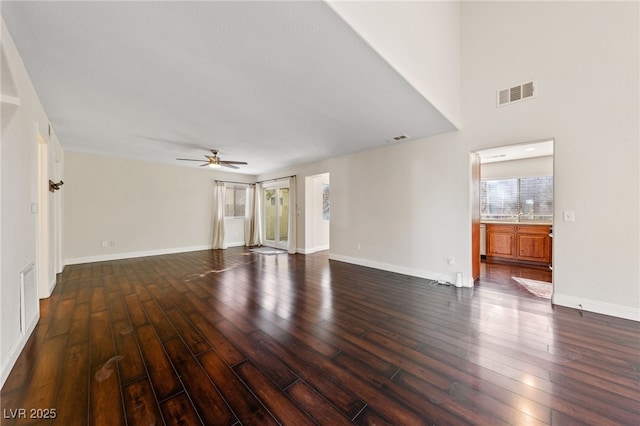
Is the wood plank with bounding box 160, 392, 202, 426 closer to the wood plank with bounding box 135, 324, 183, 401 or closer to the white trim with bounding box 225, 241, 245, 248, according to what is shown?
the wood plank with bounding box 135, 324, 183, 401

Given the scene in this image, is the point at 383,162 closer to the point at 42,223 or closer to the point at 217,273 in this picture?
the point at 217,273

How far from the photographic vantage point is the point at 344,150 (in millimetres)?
5086

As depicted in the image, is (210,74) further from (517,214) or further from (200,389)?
(517,214)

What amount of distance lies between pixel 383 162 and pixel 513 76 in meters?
2.22

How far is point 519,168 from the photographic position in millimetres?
5566

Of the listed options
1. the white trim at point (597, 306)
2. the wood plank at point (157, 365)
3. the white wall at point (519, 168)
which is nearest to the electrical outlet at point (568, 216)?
the white trim at point (597, 306)

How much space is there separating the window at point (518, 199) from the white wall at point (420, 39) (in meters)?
3.42

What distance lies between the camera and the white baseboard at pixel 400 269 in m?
3.91

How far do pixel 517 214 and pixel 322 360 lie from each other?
617 centimetres

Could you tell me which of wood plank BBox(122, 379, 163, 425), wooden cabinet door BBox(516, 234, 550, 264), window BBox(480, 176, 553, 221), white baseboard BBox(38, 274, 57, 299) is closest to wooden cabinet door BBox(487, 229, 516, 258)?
wooden cabinet door BBox(516, 234, 550, 264)

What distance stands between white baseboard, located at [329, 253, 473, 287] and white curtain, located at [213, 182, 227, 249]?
3658mm

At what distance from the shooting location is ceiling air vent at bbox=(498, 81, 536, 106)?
123 inches

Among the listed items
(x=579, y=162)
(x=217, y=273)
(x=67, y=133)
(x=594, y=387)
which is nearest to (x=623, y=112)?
(x=579, y=162)

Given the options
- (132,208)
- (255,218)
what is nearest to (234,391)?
(132,208)
